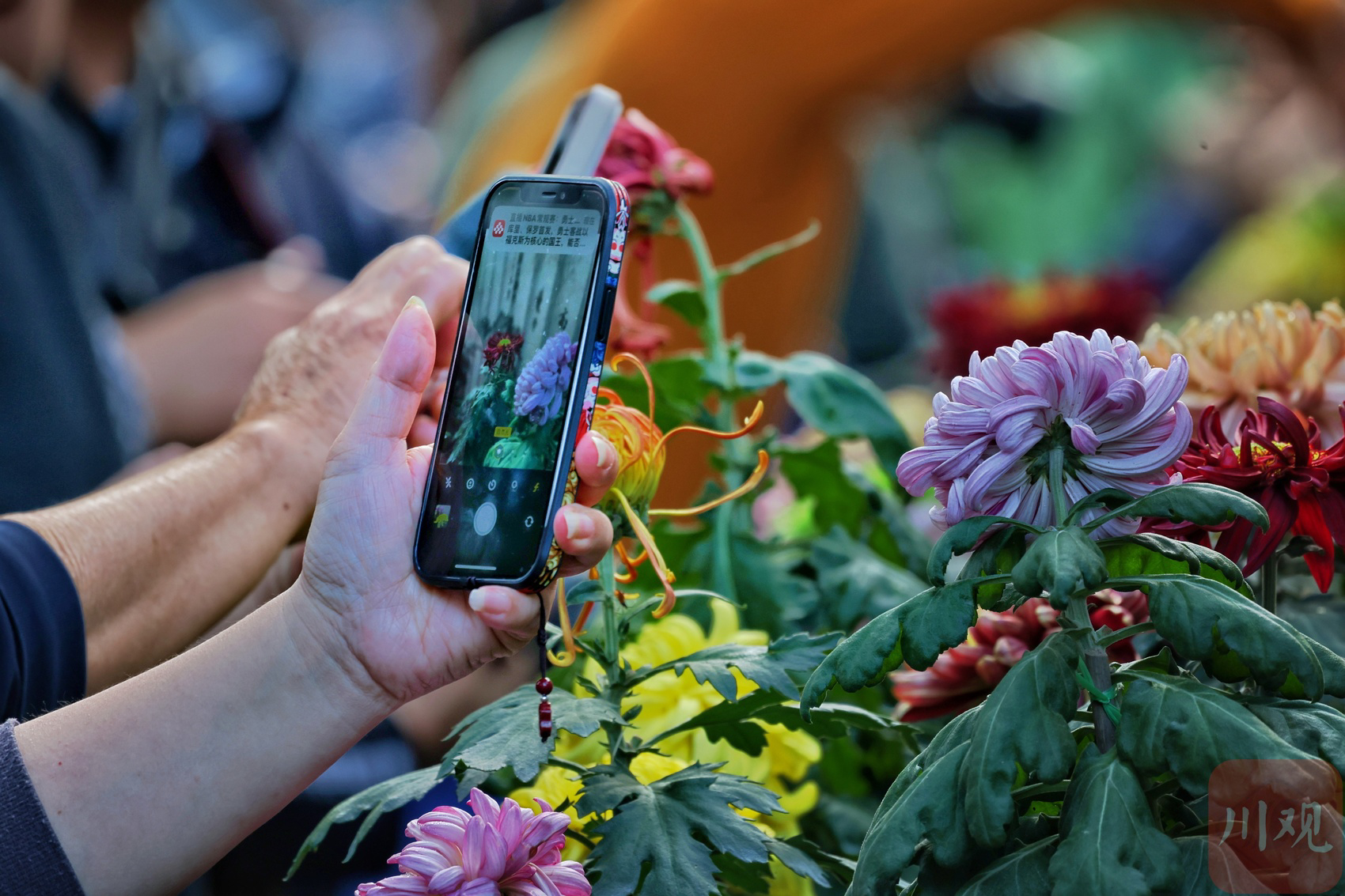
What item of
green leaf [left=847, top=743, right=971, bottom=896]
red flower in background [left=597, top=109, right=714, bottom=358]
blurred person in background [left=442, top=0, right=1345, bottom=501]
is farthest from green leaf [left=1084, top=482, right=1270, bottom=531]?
blurred person in background [left=442, top=0, right=1345, bottom=501]

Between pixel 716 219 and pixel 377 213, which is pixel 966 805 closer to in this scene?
pixel 716 219

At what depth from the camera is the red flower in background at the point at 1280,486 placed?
0.47m

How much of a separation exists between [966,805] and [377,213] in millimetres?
2494

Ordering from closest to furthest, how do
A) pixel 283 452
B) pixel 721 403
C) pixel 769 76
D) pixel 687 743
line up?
pixel 687 743 < pixel 721 403 < pixel 283 452 < pixel 769 76

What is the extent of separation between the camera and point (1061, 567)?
384mm

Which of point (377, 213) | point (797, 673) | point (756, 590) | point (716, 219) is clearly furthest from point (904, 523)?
point (377, 213)

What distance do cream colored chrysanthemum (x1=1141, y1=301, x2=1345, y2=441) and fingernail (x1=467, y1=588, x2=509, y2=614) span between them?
1.17 feet

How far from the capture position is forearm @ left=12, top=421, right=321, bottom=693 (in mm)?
826

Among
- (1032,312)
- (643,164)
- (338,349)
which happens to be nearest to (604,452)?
(643,164)

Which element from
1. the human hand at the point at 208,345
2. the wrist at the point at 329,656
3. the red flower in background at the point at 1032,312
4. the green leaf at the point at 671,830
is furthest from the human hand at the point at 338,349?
the human hand at the point at 208,345

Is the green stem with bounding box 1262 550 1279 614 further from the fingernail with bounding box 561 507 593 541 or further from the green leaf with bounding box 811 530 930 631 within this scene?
the fingernail with bounding box 561 507 593 541

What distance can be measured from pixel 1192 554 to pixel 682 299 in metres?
0.35

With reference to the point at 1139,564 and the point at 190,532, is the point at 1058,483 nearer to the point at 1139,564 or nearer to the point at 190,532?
the point at 1139,564

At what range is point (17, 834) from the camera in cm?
49
